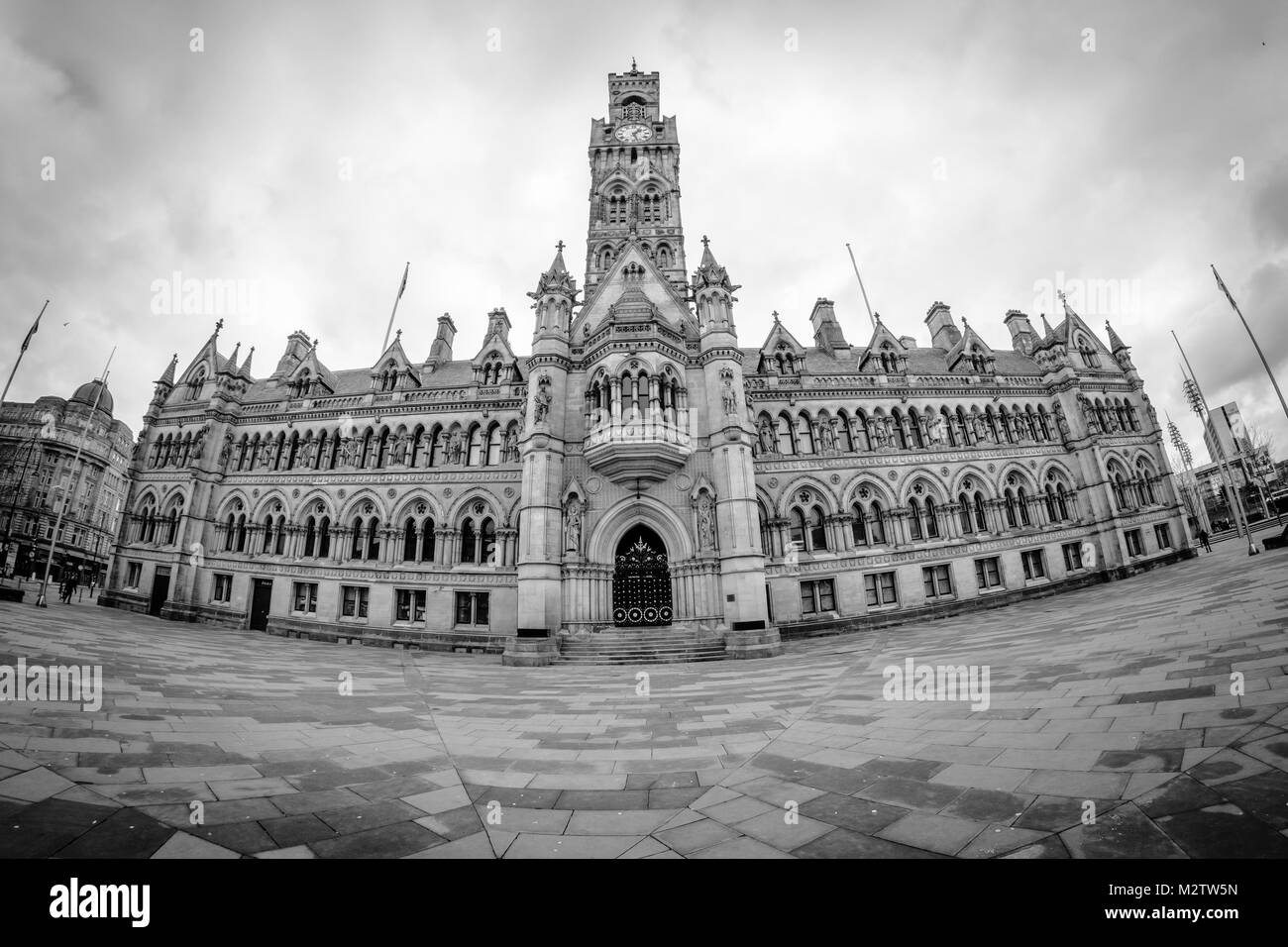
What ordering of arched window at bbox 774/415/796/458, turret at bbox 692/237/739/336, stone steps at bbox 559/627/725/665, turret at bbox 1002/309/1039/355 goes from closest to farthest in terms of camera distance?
1. stone steps at bbox 559/627/725/665
2. turret at bbox 692/237/739/336
3. arched window at bbox 774/415/796/458
4. turret at bbox 1002/309/1039/355

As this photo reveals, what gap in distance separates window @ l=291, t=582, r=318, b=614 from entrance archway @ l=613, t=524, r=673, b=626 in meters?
15.8

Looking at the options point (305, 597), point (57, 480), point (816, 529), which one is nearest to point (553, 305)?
point (816, 529)

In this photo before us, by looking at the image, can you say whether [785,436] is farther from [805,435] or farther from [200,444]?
[200,444]

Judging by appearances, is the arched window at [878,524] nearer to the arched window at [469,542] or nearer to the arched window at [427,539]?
the arched window at [469,542]

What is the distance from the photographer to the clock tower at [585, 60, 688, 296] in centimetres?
2900

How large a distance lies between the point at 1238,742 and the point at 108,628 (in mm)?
27170

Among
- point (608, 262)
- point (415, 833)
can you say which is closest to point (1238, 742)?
point (415, 833)

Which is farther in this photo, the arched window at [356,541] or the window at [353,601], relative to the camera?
the arched window at [356,541]

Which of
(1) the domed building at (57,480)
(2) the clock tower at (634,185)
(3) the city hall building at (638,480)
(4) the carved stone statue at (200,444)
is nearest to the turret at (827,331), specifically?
(3) the city hall building at (638,480)

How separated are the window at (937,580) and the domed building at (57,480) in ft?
243

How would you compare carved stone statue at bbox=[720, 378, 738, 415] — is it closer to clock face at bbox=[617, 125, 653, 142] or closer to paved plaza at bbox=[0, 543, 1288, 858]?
paved plaza at bbox=[0, 543, 1288, 858]

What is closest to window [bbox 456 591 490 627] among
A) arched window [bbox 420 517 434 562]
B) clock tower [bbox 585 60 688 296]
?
arched window [bbox 420 517 434 562]

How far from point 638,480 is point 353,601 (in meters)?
15.7

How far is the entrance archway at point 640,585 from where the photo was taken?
61.6ft
